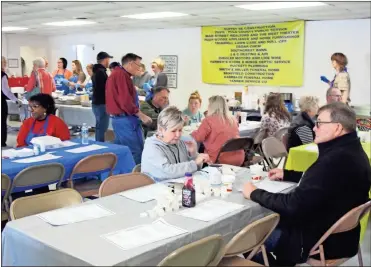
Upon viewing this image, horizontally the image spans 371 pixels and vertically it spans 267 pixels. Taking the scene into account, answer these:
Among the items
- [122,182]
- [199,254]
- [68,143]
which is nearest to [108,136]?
[68,143]

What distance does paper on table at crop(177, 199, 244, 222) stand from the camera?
2.23m

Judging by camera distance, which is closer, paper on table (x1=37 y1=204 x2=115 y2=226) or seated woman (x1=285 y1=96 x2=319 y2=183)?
paper on table (x1=37 y1=204 x2=115 y2=226)

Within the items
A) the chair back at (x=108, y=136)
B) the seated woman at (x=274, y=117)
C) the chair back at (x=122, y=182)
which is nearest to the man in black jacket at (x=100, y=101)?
the chair back at (x=108, y=136)

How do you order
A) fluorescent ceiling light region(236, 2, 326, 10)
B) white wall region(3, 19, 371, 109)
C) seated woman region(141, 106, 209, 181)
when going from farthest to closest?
1. white wall region(3, 19, 371, 109)
2. fluorescent ceiling light region(236, 2, 326, 10)
3. seated woman region(141, 106, 209, 181)

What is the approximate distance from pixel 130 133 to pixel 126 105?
317 millimetres

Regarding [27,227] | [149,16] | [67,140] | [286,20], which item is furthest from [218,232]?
[286,20]

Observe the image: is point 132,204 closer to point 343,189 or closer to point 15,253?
point 15,253

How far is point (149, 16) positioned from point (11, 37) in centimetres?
648

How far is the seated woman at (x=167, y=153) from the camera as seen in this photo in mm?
2988

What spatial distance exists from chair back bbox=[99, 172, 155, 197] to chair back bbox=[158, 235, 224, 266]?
0.98 m

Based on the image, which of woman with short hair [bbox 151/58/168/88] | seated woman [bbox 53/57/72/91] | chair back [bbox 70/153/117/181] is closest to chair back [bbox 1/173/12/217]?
chair back [bbox 70/153/117/181]

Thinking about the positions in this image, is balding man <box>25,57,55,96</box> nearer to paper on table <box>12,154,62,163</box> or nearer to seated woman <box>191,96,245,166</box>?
seated woman <box>191,96,245,166</box>

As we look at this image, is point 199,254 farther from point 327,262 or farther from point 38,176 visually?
point 38,176

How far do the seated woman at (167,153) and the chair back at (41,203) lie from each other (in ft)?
1.94
